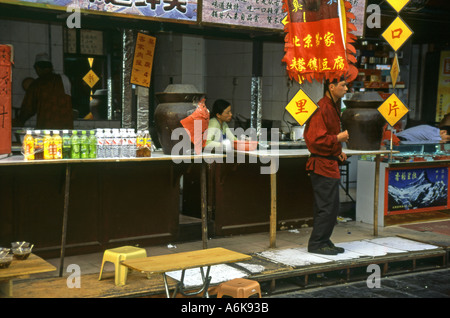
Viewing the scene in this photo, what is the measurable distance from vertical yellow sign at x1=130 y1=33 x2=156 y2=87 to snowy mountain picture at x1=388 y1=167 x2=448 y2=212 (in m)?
3.94

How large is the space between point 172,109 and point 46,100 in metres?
2.39

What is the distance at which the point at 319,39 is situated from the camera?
6891mm

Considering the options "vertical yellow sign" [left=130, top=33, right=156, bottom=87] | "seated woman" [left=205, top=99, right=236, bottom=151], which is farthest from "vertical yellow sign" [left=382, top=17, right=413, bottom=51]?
"vertical yellow sign" [left=130, top=33, right=156, bottom=87]

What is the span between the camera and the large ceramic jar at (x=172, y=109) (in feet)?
21.8

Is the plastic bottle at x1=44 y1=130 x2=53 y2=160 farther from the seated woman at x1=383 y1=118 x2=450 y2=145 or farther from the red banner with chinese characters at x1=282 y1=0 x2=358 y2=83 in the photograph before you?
the seated woman at x1=383 y1=118 x2=450 y2=145

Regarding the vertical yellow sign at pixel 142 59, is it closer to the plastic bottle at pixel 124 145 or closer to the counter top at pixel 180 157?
the counter top at pixel 180 157

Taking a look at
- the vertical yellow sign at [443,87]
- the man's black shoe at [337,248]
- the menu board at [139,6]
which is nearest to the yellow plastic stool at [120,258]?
the man's black shoe at [337,248]

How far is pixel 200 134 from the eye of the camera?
662 centimetres

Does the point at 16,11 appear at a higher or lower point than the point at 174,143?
higher

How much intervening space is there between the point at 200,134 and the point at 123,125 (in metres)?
2.05

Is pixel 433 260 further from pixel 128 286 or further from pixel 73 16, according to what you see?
pixel 73 16

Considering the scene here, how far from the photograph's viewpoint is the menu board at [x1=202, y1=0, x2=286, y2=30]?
25.1ft

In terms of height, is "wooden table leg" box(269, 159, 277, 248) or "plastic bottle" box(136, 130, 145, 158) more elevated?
"plastic bottle" box(136, 130, 145, 158)
